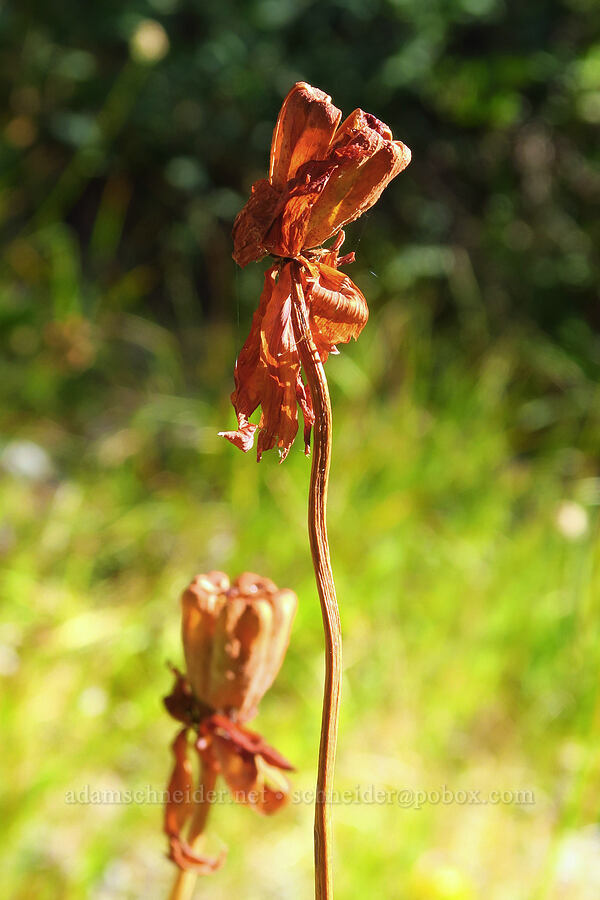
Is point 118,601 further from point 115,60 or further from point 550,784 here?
point 115,60

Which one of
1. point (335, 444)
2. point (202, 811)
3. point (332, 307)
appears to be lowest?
point (202, 811)

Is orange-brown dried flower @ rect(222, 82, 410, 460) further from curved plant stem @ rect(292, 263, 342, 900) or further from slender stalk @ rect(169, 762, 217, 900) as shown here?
slender stalk @ rect(169, 762, 217, 900)

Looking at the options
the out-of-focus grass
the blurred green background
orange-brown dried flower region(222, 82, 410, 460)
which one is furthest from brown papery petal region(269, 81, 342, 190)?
the out-of-focus grass

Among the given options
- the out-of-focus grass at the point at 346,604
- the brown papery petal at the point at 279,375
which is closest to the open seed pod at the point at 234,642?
the brown papery petal at the point at 279,375

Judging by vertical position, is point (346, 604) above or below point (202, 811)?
above

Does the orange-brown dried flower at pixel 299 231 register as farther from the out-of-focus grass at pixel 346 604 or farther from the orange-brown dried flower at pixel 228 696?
the out-of-focus grass at pixel 346 604

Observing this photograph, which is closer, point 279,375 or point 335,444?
point 279,375

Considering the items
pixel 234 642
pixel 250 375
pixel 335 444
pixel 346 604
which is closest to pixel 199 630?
pixel 234 642

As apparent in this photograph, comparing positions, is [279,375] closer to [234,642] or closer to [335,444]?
[234,642]
